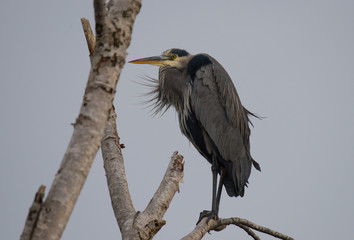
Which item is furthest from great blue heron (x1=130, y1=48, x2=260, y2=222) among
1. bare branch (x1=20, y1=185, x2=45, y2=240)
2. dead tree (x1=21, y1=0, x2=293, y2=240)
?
bare branch (x1=20, y1=185, x2=45, y2=240)

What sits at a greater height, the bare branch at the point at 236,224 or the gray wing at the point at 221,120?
the gray wing at the point at 221,120

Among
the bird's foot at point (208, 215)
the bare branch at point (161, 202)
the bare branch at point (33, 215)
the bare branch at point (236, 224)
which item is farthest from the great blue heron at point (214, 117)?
the bare branch at point (33, 215)

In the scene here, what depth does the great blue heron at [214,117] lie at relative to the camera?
5.52 meters

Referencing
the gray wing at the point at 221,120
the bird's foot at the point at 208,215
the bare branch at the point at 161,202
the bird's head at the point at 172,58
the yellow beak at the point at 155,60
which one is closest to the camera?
the bare branch at the point at 161,202

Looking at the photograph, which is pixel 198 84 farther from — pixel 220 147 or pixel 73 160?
pixel 73 160

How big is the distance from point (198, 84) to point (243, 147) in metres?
0.94

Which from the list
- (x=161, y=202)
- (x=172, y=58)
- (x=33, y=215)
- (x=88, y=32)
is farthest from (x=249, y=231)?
(x=33, y=215)

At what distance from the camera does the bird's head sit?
5.80 meters

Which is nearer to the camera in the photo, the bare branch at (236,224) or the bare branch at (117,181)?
the bare branch at (117,181)

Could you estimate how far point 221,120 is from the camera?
18.4 feet

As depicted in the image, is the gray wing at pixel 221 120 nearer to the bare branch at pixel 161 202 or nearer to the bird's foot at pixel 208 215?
the bird's foot at pixel 208 215

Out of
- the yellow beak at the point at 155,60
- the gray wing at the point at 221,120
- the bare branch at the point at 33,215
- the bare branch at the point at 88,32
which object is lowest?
the bare branch at the point at 33,215

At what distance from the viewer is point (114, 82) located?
214cm

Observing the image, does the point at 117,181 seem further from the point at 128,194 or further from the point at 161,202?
the point at 161,202
